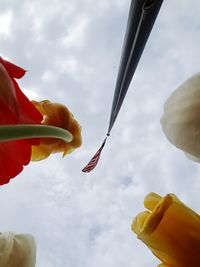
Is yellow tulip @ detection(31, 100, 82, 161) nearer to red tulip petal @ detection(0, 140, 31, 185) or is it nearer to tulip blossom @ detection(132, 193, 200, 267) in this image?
red tulip petal @ detection(0, 140, 31, 185)

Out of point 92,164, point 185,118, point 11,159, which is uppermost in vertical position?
point 185,118

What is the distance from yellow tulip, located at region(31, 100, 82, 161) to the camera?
0.44m

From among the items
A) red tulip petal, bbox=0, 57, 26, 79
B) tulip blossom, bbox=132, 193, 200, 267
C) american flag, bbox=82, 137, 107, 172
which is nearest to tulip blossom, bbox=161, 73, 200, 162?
tulip blossom, bbox=132, 193, 200, 267

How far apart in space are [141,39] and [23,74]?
1.06ft

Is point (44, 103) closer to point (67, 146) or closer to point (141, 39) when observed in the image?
point (67, 146)

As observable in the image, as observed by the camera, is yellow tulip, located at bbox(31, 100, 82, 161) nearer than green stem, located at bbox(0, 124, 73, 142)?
No

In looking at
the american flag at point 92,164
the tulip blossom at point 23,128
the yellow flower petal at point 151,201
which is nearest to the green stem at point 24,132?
the tulip blossom at point 23,128

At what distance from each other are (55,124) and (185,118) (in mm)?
187

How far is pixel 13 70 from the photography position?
383mm

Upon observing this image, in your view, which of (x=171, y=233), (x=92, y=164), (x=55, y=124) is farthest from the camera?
(x=92, y=164)

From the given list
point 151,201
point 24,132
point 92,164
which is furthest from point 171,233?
point 92,164

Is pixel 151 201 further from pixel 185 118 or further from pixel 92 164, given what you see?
pixel 92 164

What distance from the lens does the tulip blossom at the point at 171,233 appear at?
29cm

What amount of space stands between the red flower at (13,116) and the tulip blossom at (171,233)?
0.48ft
